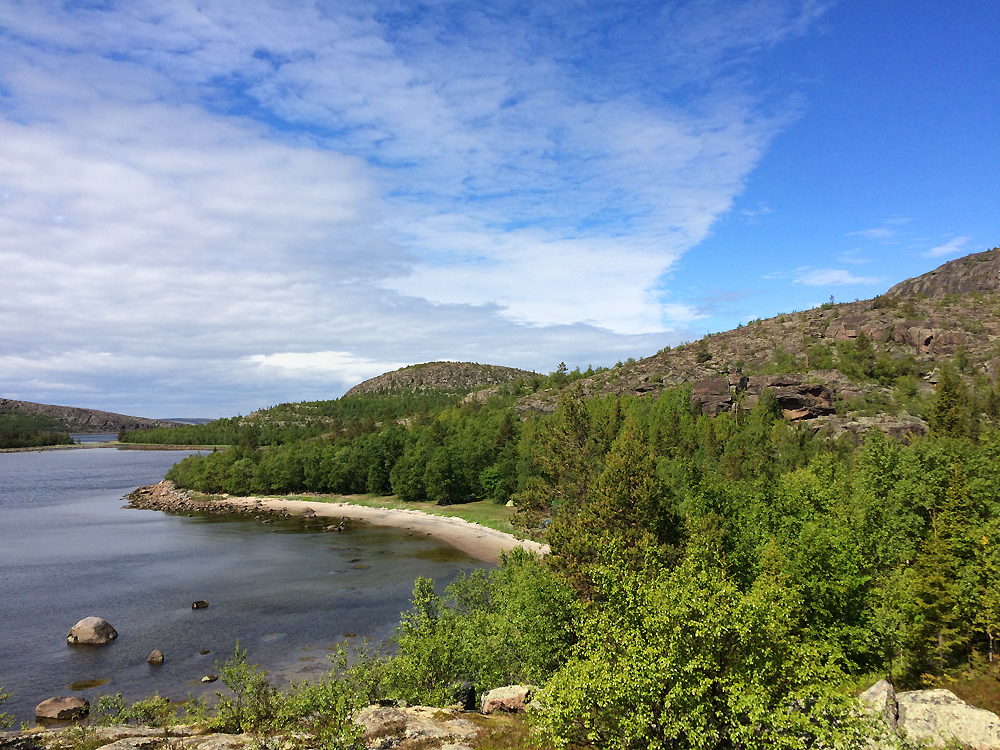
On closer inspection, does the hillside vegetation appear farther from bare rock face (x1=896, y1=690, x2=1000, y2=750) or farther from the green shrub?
bare rock face (x1=896, y1=690, x2=1000, y2=750)

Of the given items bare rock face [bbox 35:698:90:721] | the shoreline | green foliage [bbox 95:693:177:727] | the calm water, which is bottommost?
the calm water

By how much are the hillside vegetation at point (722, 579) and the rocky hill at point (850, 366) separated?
102 inches

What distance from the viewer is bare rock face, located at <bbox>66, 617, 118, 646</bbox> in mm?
51875

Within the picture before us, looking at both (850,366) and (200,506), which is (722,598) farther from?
(850,366)

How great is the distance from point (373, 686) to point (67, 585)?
2512 inches

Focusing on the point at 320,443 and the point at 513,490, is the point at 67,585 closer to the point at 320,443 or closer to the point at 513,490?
the point at 513,490

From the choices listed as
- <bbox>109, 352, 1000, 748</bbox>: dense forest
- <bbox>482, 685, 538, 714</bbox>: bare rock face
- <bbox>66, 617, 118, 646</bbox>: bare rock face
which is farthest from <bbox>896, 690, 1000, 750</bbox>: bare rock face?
<bbox>66, 617, 118, 646</bbox>: bare rock face

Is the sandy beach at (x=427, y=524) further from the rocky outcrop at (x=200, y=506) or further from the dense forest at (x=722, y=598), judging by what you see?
the dense forest at (x=722, y=598)

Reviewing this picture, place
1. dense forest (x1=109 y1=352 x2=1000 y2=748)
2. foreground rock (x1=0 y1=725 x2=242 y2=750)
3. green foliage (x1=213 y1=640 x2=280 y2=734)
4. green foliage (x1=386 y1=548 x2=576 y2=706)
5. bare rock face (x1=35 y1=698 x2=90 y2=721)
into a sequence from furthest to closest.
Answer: bare rock face (x1=35 y1=698 x2=90 y2=721) < green foliage (x1=386 y1=548 x2=576 y2=706) < green foliage (x1=213 y1=640 x2=280 y2=734) < foreground rock (x1=0 y1=725 x2=242 y2=750) < dense forest (x1=109 y1=352 x2=1000 y2=748)

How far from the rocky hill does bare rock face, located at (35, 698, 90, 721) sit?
425ft

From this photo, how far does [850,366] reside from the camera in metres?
150

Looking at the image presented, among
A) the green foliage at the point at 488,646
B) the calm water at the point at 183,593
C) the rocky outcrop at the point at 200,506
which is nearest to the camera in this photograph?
the green foliage at the point at 488,646

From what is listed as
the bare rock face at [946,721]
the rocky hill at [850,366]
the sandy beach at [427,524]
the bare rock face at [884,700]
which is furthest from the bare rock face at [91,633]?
the rocky hill at [850,366]

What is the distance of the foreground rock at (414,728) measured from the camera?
22.5 meters
